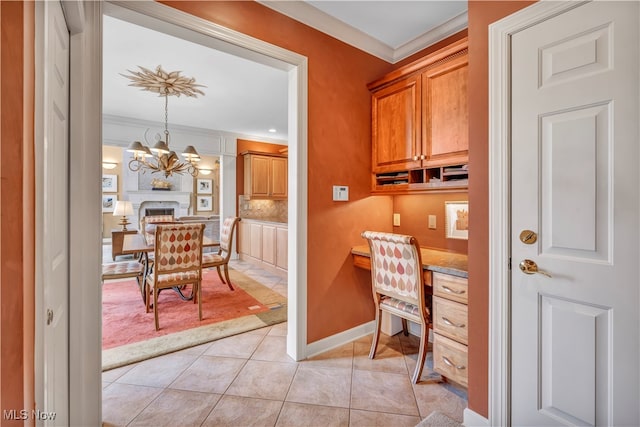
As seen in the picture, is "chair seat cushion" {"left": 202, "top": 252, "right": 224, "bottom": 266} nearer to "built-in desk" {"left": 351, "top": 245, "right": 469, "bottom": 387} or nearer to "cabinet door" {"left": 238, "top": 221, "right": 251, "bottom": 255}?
"cabinet door" {"left": 238, "top": 221, "right": 251, "bottom": 255}

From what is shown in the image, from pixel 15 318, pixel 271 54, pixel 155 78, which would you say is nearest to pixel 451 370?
pixel 15 318

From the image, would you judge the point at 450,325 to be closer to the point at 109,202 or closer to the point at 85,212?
the point at 85,212

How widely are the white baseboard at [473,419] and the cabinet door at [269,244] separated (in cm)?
366

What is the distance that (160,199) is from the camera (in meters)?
8.59

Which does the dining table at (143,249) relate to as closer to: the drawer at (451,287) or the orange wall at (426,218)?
the orange wall at (426,218)

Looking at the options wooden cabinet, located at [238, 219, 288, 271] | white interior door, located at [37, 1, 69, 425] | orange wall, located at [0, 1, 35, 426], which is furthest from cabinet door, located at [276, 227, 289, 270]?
orange wall, located at [0, 1, 35, 426]

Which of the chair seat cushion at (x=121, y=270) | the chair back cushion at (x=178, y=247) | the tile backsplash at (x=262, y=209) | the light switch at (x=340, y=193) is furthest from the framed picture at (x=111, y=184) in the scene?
the light switch at (x=340, y=193)

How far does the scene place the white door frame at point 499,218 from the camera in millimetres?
1331

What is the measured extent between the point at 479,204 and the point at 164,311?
329 centimetres

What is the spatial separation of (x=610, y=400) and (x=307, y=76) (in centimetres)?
244

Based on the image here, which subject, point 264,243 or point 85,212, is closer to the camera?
point 85,212

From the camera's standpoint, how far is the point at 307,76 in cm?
215

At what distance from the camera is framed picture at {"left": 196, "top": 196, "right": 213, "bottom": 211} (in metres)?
9.22

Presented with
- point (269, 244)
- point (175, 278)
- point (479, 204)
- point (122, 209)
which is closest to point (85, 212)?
point (175, 278)
